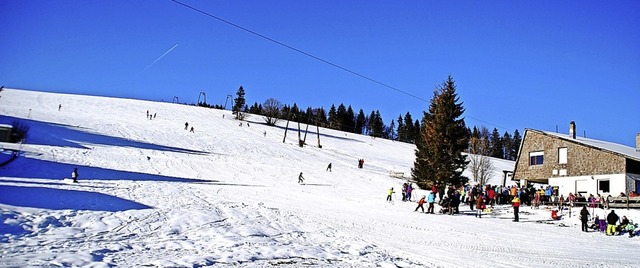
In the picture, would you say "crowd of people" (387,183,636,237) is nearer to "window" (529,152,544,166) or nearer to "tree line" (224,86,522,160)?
"window" (529,152,544,166)

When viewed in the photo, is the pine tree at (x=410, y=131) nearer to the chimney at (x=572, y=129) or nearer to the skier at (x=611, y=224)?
the chimney at (x=572, y=129)

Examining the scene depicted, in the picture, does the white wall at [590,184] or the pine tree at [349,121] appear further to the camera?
the pine tree at [349,121]

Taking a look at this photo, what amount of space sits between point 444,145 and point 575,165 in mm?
10472

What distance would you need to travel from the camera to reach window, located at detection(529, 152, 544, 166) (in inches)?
1528

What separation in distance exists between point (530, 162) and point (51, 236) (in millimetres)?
38696

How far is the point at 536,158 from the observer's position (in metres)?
39.5

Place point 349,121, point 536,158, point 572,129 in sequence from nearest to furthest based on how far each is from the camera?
point 536,158 → point 572,129 → point 349,121

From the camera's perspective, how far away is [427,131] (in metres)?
42.0

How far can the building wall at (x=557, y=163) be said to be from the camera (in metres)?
32.7

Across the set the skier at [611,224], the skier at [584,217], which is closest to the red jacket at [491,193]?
the skier at [584,217]

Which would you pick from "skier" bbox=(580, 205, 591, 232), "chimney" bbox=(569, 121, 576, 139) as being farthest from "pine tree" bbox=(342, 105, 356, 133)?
"skier" bbox=(580, 205, 591, 232)

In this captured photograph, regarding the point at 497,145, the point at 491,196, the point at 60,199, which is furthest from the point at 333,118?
the point at 60,199

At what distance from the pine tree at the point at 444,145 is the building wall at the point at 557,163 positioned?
17.4ft

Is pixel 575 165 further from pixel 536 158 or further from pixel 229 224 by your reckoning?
pixel 229 224
